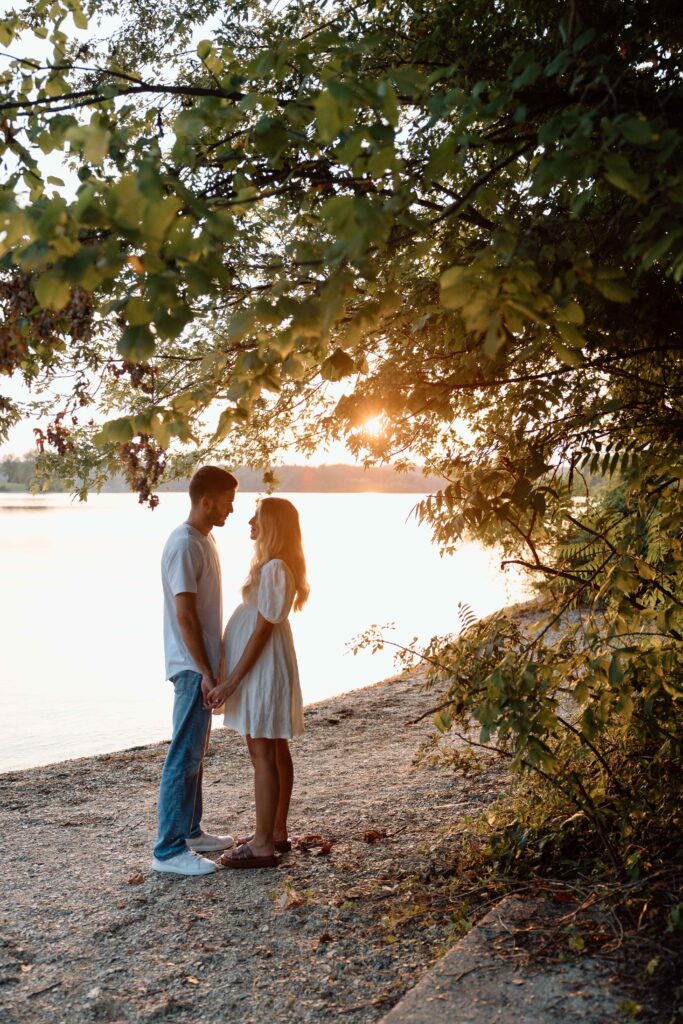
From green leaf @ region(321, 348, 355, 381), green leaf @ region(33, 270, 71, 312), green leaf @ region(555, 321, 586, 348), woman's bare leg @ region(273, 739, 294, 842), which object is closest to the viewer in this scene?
green leaf @ region(33, 270, 71, 312)

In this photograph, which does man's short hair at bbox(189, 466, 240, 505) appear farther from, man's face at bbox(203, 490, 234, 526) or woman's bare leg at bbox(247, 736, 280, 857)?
woman's bare leg at bbox(247, 736, 280, 857)

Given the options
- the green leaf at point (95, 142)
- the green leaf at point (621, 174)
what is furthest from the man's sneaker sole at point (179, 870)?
the green leaf at point (621, 174)

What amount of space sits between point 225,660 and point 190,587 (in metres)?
0.53

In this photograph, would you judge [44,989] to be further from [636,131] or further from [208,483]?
[636,131]

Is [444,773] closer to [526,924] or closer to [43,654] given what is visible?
[526,924]

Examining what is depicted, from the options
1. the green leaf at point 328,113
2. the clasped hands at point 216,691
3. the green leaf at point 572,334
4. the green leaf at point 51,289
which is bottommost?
the clasped hands at point 216,691

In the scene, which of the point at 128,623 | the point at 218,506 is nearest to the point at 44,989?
the point at 218,506

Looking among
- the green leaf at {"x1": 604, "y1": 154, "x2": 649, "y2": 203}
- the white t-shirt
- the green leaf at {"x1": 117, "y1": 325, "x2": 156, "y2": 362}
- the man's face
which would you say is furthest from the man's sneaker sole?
the green leaf at {"x1": 604, "y1": 154, "x2": 649, "y2": 203}

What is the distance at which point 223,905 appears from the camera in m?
4.91

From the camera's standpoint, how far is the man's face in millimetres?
5465

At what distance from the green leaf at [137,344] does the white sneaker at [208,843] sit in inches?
165

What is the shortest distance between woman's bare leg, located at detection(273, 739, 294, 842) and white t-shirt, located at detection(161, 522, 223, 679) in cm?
66

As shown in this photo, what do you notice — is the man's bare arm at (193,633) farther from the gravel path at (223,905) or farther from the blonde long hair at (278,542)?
the gravel path at (223,905)

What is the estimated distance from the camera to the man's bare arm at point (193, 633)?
527 centimetres
